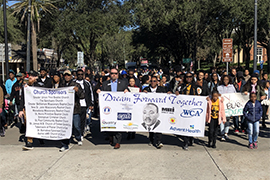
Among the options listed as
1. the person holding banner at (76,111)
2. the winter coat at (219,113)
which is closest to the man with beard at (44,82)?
the person holding banner at (76,111)

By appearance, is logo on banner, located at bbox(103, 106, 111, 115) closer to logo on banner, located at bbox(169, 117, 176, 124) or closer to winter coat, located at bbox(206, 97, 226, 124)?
logo on banner, located at bbox(169, 117, 176, 124)

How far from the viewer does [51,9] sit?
95.3 ft

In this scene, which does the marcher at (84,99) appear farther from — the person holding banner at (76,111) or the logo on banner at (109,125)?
the logo on banner at (109,125)

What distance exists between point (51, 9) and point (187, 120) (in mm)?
25250

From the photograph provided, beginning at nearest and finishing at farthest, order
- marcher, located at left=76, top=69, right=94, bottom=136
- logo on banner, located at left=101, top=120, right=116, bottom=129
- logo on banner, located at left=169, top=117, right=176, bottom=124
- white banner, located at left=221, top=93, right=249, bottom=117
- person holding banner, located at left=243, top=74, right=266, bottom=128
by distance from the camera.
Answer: logo on banner, located at left=169, top=117, right=176, bottom=124
logo on banner, located at left=101, top=120, right=116, bottom=129
marcher, located at left=76, top=69, right=94, bottom=136
white banner, located at left=221, top=93, right=249, bottom=117
person holding banner, located at left=243, top=74, right=266, bottom=128

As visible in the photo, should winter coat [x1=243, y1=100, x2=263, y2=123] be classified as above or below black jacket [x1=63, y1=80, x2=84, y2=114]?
below

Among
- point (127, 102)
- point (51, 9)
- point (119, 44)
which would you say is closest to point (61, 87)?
point (127, 102)

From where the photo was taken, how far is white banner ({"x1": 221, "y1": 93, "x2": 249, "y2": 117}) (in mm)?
8039

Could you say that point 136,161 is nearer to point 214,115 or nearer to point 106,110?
point 106,110

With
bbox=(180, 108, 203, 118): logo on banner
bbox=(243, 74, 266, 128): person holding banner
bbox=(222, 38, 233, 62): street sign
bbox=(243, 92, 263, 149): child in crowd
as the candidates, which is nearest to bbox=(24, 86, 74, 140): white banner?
bbox=(180, 108, 203, 118): logo on banner

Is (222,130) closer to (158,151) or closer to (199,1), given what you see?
(158,151)

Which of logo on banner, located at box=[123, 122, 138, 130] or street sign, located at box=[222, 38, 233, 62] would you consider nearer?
logo on banner, located at box=[123, 122, 138, 130]

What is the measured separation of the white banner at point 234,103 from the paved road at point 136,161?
725 millimetres

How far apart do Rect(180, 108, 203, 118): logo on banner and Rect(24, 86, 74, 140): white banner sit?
2602 millimetres
